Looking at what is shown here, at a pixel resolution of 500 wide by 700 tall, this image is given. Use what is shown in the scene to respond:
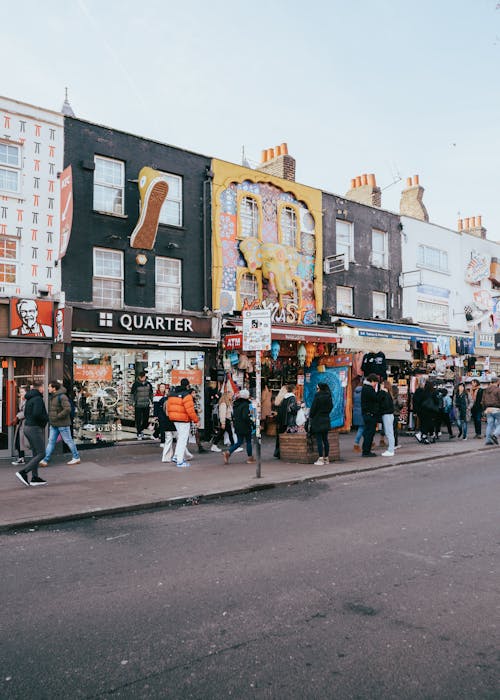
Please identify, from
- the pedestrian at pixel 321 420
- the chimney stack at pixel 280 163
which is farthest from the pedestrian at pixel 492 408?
the chimney stack at pixel 280 163

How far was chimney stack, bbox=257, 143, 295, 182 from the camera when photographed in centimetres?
2033

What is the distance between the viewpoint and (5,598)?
4.84 metres

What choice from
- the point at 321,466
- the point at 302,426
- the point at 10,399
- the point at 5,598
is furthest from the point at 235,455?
the point at 5,598

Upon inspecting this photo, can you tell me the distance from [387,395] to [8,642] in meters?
10.9

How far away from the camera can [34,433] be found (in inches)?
393

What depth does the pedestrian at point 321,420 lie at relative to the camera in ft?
39.2

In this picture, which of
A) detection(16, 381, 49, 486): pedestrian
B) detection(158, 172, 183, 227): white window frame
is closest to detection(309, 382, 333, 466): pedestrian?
detection(16, 381, 49, 486): pedestrian

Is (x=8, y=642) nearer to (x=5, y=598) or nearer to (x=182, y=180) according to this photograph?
(x=5, y=598)

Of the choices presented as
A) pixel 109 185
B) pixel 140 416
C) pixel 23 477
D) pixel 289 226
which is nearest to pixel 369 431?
pixel 140 416

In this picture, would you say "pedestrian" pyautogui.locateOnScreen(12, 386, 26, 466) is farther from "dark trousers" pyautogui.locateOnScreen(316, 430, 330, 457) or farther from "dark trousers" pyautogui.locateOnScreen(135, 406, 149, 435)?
"dark trousers" pyautogui.locateOnScreen(316, 430, 330, 457)

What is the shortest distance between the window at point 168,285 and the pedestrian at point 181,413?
5.11 meters

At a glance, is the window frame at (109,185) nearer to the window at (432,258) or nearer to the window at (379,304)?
the window at (379,304)

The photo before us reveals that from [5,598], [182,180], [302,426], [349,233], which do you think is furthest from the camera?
[349,233]

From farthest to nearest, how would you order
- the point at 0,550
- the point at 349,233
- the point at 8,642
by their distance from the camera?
the point at 349,233 < the point at 0,550 < the point at 8,642
